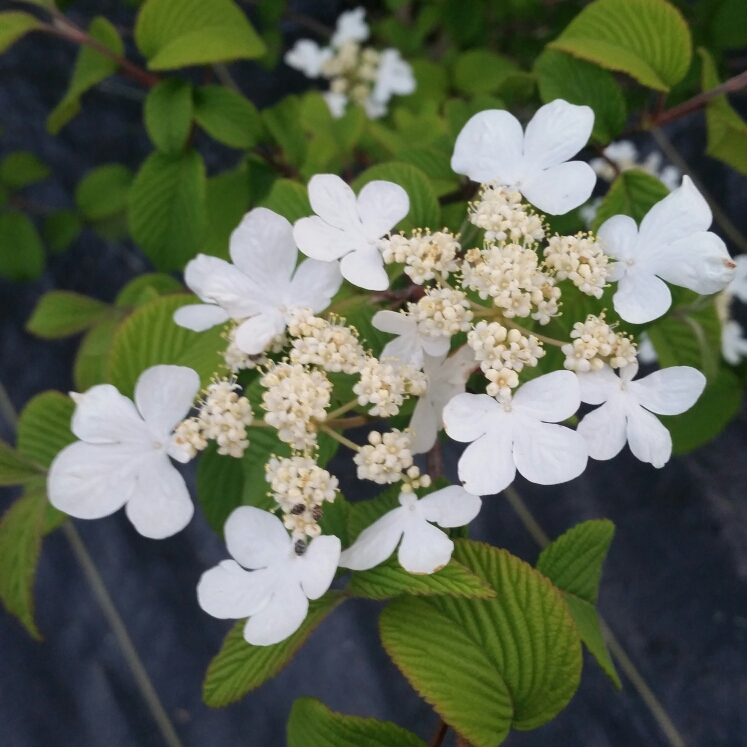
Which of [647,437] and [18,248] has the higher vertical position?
[647,437]

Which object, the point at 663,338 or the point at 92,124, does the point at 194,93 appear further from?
the point at 92,124

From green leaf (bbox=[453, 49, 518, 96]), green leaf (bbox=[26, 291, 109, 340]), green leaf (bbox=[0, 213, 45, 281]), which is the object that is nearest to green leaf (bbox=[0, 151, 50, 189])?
green leaf (bbox=[0, 213, 45, 281])

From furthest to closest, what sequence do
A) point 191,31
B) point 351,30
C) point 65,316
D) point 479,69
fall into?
point 351,30 → point 479,69 → point 65,316 → point 191,31

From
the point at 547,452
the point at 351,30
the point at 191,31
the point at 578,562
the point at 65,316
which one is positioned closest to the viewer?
the point at 547,452

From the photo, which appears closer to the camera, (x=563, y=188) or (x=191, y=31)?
(x=563, y=188)

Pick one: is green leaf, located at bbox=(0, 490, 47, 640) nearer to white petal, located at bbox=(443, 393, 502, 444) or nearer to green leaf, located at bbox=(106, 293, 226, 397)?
green leaf, located at bbox=(106, 293, 226, 397)

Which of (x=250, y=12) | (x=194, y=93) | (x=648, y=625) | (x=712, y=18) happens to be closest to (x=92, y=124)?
(x=250, y=12)

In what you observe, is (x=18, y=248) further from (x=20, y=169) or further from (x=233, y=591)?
(x=233, y=591)

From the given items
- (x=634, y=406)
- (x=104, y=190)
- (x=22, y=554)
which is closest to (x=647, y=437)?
(x=634, y=406)
